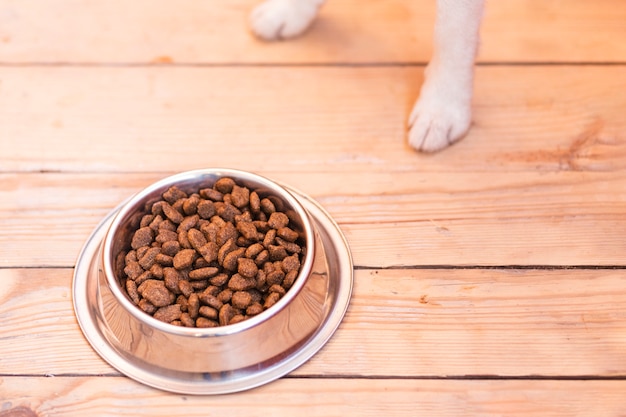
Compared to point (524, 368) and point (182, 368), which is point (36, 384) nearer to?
point (182, 368)

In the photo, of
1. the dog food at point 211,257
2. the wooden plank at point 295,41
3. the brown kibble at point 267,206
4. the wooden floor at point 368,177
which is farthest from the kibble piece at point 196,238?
the wooden plank at point 295,41

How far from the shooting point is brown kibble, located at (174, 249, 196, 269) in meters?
0.94

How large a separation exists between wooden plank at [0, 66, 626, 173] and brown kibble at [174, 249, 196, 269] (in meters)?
0.30

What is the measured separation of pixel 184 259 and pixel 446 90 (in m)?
0.58

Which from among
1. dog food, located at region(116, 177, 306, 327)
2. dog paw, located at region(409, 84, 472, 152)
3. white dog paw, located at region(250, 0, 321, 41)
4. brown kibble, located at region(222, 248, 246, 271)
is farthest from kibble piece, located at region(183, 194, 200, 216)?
white dog paw, located at region(250, 0, 321, 41)

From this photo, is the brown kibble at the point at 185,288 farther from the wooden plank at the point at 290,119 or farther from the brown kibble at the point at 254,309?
the wooden plank at the point at 290,119

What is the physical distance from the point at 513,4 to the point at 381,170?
62cm

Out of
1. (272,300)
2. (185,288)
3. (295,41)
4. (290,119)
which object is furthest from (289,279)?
(295,41)

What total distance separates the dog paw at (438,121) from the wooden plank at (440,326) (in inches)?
10.6

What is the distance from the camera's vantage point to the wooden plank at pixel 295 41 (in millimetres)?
1411

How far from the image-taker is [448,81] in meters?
1.21

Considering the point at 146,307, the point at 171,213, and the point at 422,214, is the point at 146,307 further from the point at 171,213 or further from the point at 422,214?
the point at 422,214

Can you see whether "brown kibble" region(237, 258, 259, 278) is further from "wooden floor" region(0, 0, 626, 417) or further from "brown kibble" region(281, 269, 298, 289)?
"wooden floor" region(0, 0, 626, 417)

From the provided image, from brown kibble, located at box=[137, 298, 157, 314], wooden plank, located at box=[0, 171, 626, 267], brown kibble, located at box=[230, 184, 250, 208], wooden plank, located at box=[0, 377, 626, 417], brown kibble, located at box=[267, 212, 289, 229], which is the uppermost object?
brown kibble, located at box=[230, 184, 250, 208]
